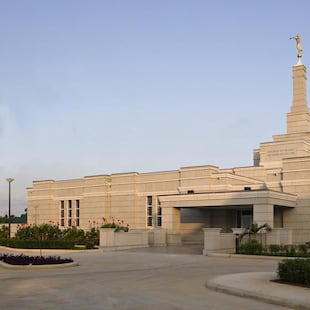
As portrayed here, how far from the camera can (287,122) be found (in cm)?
4838

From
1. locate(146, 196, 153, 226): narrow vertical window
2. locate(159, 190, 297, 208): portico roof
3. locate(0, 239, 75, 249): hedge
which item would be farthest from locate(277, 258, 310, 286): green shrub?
locate(146, 196, 153, 226): narrow vertical window

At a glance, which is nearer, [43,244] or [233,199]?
[43,244]

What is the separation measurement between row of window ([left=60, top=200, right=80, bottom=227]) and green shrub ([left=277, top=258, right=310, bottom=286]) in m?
44.2

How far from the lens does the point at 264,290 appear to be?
500 inches

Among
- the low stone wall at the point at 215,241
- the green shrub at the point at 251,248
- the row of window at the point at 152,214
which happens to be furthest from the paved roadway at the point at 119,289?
the row of window at the point at 152,214

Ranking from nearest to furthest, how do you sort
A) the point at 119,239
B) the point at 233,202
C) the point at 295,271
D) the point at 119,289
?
the point at 295,271 < the point at 119,289 < the point at 119,239 < the point at 233,202

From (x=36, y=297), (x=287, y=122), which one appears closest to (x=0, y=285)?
(x=36, y=297)

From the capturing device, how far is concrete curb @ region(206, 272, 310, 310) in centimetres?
1133

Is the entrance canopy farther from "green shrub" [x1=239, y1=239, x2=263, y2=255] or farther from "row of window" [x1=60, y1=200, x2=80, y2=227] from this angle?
"row of window" [x1=60, y1=200, x2=80, y2=227]

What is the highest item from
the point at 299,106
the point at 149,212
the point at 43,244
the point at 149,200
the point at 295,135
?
the point at 299,106

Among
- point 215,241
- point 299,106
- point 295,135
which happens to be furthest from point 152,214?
point 215,241

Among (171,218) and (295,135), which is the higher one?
(295,135)

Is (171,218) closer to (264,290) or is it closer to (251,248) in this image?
(251,248)

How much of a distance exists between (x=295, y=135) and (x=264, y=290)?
1422 inches
